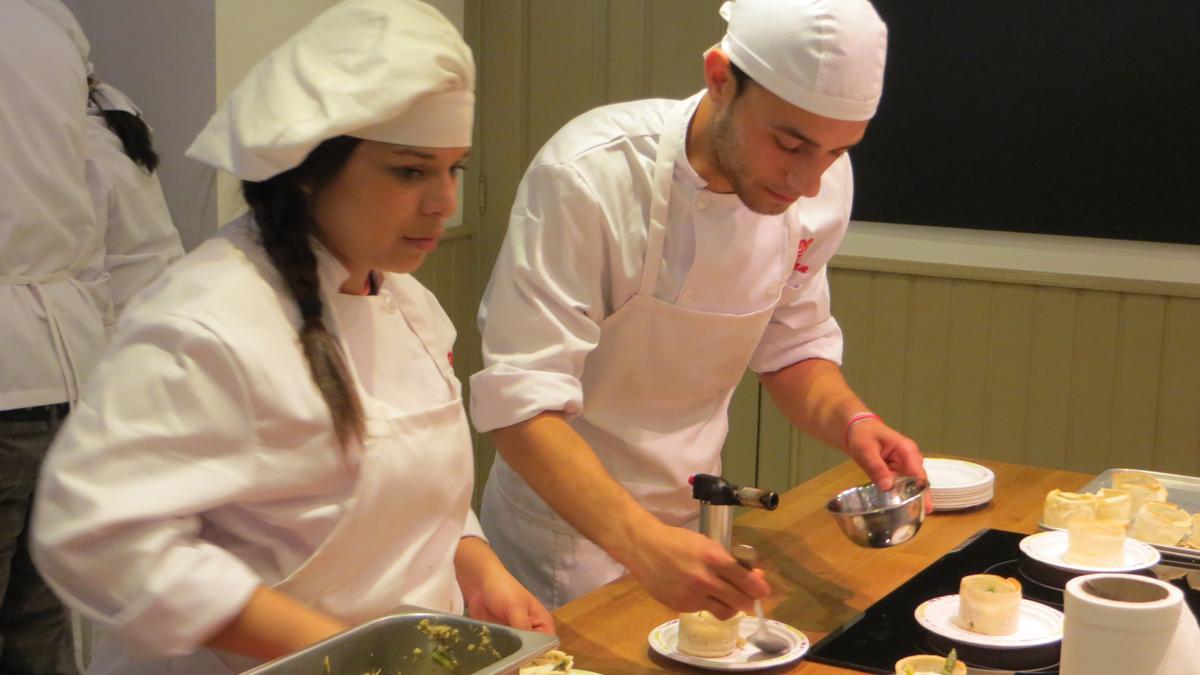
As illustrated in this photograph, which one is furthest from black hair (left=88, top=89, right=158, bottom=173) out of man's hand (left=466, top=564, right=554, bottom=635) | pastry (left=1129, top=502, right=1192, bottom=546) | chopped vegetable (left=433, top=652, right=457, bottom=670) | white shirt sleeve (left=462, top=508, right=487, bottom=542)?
pastry (left=1129, top=502, right=1192, bottom=546)

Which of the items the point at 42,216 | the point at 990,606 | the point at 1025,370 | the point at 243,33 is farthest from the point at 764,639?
the point at 1025,370

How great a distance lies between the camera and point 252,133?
1.46 m

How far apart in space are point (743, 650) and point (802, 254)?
0.87 meters

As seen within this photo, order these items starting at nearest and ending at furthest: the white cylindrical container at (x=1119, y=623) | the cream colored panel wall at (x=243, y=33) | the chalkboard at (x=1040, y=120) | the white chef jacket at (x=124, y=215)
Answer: the white cylindrical container at (x=1119, y=623) → the white chef jacket at (x=124, y=215) → the cream colored panel wall at (x=243, y=33) → the chalkboard at (x=1040, y=120)

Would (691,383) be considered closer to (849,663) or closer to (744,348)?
(744,348)

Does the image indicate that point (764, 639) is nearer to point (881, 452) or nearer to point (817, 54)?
point (881, 452)

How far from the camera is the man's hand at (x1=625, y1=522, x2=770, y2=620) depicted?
1.65m

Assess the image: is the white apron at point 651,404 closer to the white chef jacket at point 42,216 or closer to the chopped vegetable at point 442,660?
the chopped vegetable at point 442,660

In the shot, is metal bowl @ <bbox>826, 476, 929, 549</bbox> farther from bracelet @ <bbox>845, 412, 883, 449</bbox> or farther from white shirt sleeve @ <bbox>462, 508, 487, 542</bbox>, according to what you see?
white shirt sleeve @ <bbox>462, 508, 487, 542</bbox>

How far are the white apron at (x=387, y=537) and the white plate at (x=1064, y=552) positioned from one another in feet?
2.95

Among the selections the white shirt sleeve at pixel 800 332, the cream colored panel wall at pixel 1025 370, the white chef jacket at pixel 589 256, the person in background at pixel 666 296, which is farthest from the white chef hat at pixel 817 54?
the cream colored panel wall at pixel 1025 370

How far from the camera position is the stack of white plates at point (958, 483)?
7.80 feet

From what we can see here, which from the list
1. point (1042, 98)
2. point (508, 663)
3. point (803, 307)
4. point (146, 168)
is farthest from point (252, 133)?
point (1042, 98)

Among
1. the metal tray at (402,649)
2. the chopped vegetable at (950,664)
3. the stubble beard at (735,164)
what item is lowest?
the chopped vegetable at (950,664)
